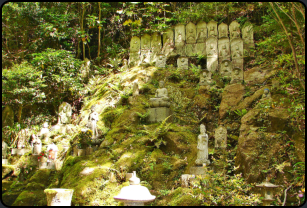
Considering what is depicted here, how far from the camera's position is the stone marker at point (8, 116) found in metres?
16.6

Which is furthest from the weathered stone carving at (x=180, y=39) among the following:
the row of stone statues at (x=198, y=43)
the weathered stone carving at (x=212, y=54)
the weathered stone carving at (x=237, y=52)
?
the weathered stone carving at (x=237, y=52)

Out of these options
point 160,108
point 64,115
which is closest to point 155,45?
point 64,115

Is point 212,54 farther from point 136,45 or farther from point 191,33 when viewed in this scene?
point 136,45

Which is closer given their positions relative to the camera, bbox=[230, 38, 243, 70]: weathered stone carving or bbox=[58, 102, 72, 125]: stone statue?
bbox=[230, 38, 243, 70]: weathered stone carving

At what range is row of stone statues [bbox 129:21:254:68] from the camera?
633 inches

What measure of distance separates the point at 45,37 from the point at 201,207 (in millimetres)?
18160

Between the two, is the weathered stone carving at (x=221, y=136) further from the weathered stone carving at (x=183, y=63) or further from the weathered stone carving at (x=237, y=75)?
the weathered stone carving at (x=183, y=63)

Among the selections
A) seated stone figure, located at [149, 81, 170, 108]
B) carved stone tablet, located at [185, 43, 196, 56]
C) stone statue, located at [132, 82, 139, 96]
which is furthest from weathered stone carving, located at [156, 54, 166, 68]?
seated stone figure, located at [149, 81, 170, 108]

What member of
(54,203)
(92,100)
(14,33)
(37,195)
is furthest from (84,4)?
(54,203)

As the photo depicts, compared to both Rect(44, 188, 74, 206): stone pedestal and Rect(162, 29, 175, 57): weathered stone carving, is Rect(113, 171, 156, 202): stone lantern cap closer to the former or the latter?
Rect(44, 188, 74, 206): stone pedestal

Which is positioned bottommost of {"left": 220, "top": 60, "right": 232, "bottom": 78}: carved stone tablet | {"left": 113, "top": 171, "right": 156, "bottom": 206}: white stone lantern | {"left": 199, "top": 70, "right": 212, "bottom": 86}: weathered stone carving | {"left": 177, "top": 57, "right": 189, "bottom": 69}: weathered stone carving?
{"left": 113, "top": 171, "right": 156, "bottom": 206}: white stone lantern

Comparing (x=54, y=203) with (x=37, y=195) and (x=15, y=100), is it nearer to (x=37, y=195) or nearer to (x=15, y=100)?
(x=37, y=195)

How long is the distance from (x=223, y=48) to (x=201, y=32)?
2608 mm

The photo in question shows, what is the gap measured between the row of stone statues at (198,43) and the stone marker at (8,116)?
8.58m
